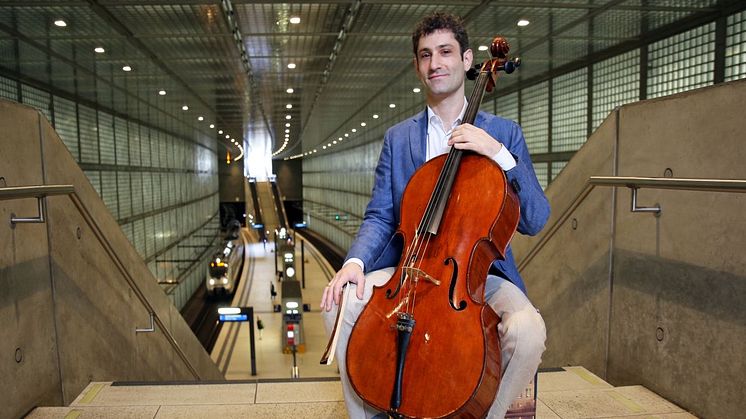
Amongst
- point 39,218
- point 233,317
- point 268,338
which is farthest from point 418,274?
point 268,338

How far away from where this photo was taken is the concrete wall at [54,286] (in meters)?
2.66

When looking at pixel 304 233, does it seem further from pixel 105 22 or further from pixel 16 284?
pixel 16 284

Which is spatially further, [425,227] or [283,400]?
[283,400]

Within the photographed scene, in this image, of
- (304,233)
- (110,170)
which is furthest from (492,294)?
(304,233)

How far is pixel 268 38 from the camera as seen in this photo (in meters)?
9.48

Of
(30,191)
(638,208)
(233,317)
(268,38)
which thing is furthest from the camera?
(233,317)

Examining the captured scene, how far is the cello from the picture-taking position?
4.94ft

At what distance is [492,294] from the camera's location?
197 cm

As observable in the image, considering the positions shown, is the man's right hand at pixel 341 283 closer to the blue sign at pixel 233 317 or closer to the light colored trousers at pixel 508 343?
the light colored trousers at pixel 508 343

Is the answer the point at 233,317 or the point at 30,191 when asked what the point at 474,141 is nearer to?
the point at 30,191

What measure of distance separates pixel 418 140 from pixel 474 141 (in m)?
0.49

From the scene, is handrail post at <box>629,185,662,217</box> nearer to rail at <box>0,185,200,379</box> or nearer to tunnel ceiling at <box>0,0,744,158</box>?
rail at <box>0,185,200,379</box>

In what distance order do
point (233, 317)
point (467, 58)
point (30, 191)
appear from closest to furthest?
point (467, 58)
point (30, 191)
point (233, 317)

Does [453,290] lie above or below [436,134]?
Answer: below
